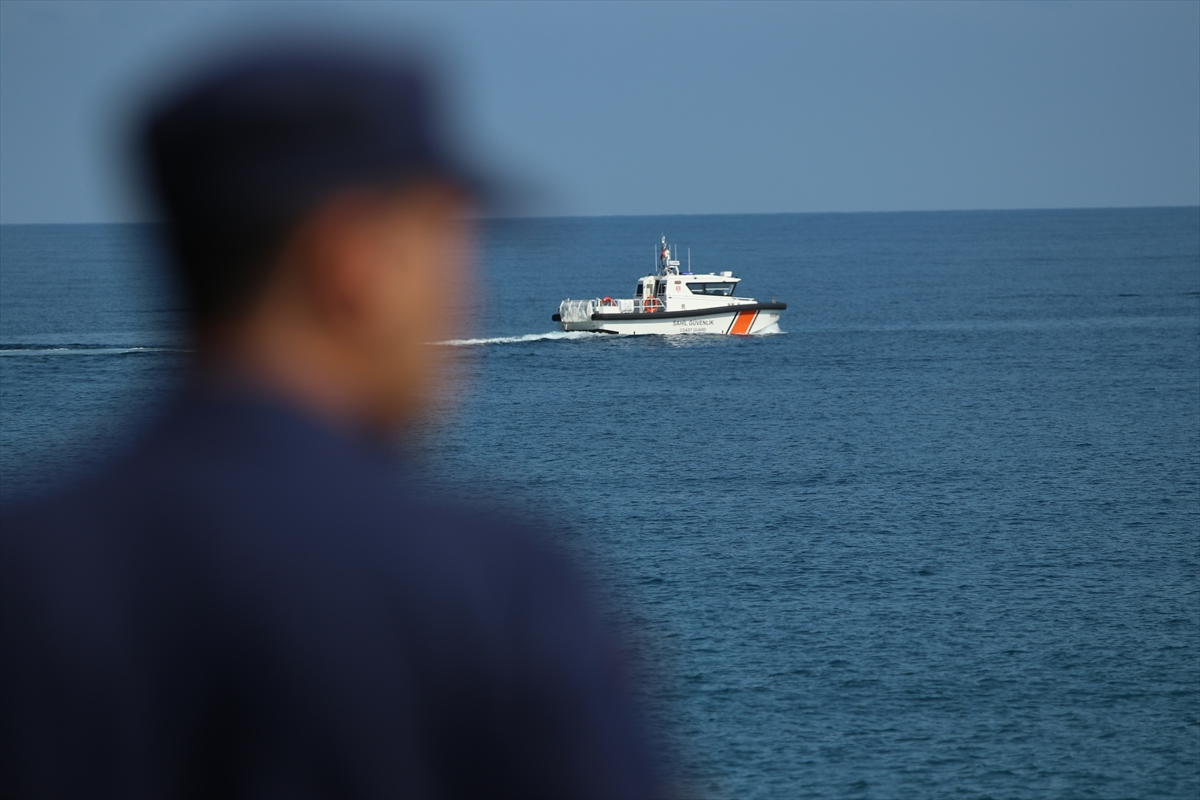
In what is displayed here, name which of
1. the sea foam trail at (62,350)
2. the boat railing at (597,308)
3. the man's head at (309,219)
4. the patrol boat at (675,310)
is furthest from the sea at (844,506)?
the boat railing at (597,308)

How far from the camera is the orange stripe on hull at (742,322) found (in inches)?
3137

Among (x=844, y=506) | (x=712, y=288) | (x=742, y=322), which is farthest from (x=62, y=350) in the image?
(x=844, y=506)

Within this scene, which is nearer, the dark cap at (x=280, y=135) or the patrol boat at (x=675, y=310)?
the dark cap at (x=280, y=135)

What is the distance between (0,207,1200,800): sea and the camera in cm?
2202

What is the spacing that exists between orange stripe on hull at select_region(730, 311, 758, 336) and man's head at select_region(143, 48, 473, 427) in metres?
78.8

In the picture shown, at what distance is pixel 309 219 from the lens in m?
1.30

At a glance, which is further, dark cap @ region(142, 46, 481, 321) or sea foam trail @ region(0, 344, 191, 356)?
sea foam trail @ region(0, 344, 191, 356)

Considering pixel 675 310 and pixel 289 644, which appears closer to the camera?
pixel 289 644

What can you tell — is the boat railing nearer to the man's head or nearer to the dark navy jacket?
the man's head

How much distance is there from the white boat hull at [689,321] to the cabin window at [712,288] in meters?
1.13

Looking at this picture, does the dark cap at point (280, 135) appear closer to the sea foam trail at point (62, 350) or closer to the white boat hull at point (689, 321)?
the sea foam trail at point (62, 350)

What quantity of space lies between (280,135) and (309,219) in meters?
0.08

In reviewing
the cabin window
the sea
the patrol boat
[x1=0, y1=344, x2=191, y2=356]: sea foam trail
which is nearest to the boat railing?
the patrol boat

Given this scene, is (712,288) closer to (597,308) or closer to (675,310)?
(675,310)
